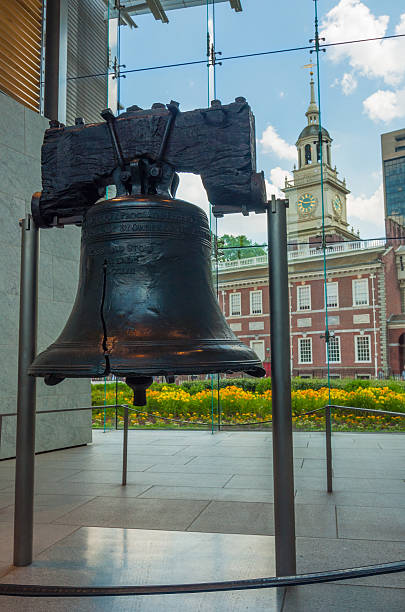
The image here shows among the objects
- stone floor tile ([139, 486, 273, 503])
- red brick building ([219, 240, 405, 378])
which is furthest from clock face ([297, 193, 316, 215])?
stone floor tile ([139, 486, 273, 503])

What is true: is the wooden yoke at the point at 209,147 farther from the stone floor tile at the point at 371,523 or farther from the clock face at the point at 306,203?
the clock face at the point at 306,203

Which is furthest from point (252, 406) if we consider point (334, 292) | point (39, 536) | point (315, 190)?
point (39, 536)

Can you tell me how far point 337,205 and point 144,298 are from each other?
8.19 metres

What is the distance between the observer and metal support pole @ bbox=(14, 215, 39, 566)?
307 centimetres

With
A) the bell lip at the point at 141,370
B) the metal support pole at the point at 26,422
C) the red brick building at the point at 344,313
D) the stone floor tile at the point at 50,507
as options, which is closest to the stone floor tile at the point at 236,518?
the stone floor tile at the point at 50,507

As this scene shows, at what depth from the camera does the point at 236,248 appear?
410 inches

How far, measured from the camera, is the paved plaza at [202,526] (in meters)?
2.67

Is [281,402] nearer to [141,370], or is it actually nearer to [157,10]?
[141,370]

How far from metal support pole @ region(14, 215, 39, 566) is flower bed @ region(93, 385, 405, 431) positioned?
605 cm

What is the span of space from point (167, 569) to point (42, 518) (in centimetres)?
160

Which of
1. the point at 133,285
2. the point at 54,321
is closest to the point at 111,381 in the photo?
the point at 54,321

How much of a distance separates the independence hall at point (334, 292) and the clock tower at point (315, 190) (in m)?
0.02

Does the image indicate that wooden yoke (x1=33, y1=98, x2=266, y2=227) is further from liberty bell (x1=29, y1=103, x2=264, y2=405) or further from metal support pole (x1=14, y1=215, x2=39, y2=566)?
metal support pole (x1=14, y1=215, x2=39, y2=566)

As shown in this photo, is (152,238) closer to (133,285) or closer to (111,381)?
(133,285)
